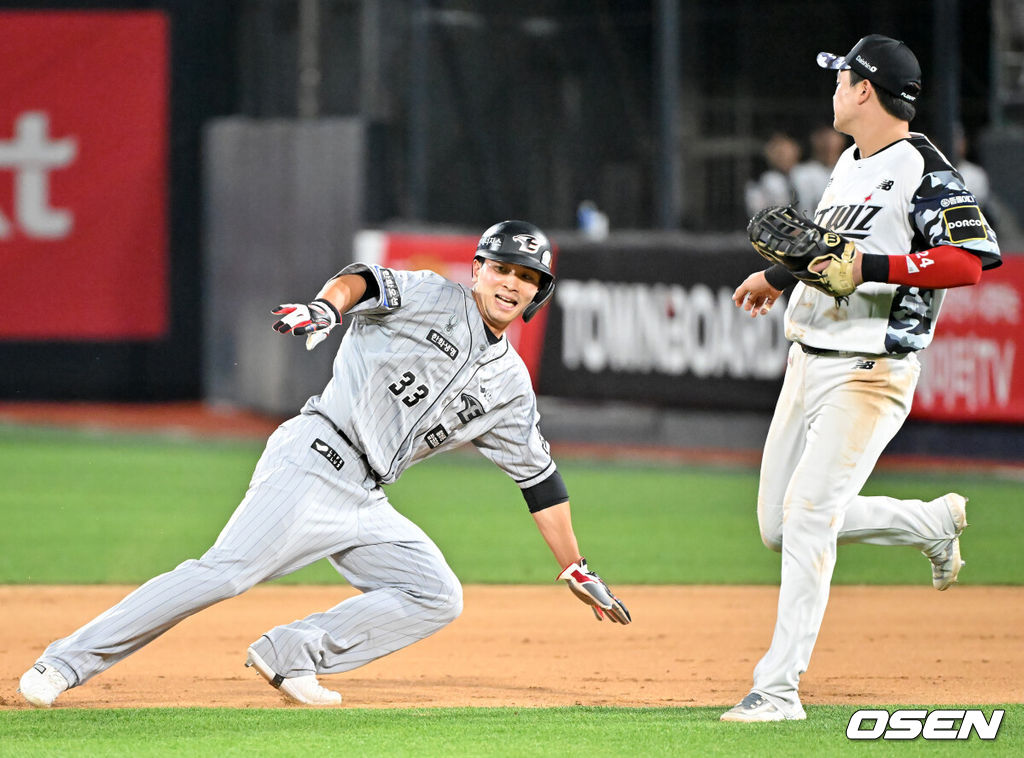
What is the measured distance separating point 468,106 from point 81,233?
4765 mm

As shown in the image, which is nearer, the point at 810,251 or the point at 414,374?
the point at 810,251

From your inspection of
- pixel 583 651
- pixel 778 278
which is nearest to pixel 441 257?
pixel 583 651

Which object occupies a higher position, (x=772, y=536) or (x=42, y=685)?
(x=772, y=536)

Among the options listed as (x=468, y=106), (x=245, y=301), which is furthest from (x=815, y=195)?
(x=245, y=301)

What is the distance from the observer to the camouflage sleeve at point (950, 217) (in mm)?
5055

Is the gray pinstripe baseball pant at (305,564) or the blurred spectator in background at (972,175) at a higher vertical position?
the blurred spectator in background at (972,175)

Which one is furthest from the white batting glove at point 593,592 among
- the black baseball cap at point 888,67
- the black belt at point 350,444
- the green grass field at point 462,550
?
the black baseball cap at point 888,67

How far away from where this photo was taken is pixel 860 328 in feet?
17.2

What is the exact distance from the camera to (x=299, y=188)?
1686cm

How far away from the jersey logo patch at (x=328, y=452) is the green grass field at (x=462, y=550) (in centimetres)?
84

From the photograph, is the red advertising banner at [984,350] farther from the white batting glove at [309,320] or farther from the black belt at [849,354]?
the white batting glove at [309,320]

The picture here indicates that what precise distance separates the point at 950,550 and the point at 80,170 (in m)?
14.8

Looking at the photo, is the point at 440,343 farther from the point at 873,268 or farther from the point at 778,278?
the point at 873,268

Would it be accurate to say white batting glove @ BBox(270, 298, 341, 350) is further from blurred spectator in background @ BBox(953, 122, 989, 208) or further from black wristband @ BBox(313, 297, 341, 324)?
blurred spectator in background @ BBox(953, 122, 989, 208)
